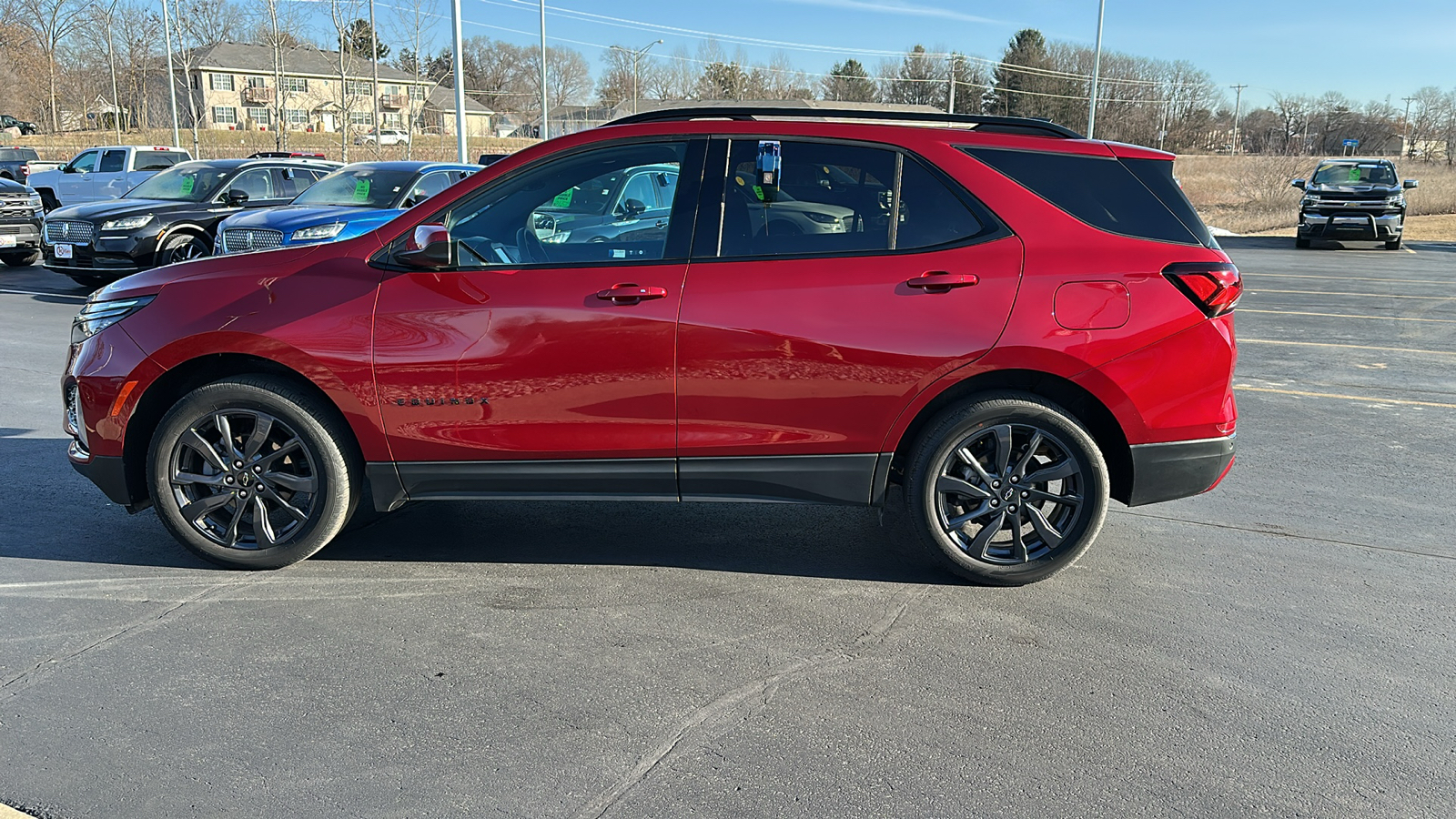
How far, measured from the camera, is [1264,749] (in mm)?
3033

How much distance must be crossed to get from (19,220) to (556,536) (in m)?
15.7

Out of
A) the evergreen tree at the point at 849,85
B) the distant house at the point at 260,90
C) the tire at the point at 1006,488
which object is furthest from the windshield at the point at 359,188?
the evergreen tree at the point at 849,85

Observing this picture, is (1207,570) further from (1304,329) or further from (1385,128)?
(1385,128)

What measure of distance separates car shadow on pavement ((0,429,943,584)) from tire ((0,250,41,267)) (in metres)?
14.4

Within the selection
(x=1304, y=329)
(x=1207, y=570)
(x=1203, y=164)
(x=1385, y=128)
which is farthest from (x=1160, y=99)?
(x=1207, y=570)

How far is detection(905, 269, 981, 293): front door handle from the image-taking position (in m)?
3.96

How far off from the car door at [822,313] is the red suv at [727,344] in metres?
0.01

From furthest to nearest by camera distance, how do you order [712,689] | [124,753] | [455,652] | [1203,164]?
[1203,164] < [455,652] < [712,689] < [124,753]

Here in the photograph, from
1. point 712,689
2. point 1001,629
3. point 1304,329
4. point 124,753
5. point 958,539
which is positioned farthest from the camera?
point 1304,329

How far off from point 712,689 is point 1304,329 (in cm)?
1023

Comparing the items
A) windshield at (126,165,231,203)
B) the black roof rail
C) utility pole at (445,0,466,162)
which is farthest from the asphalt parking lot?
utility pole at (445,0,466,162)

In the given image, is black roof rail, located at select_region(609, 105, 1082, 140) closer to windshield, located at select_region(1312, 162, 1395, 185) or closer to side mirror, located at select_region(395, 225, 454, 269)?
side mirror, located at select_region(395, 225, 454, 269)

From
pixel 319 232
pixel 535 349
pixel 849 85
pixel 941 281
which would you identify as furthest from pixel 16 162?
pixel 849 85

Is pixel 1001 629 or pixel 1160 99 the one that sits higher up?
pixel 1160 99
